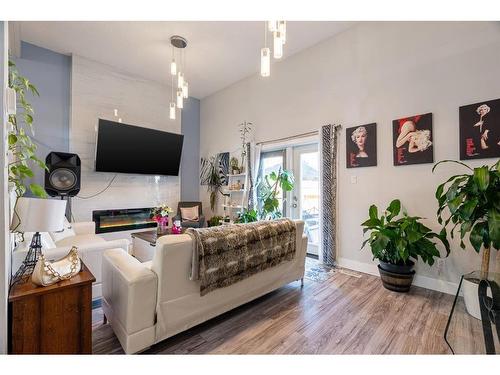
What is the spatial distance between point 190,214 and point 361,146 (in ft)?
11.7

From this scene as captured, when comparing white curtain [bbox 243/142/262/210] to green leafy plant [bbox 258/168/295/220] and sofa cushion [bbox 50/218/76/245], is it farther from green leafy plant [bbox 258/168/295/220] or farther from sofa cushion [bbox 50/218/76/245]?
sofa cushion [bbox 50/218/76/245]

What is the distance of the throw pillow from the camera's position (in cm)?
485

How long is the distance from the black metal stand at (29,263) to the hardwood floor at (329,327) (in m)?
0.73

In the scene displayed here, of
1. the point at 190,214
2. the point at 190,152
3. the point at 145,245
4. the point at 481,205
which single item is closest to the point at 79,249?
the point at 145,245

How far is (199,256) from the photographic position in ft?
5.34

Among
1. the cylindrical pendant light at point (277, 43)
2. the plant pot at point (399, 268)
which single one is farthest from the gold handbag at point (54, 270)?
the plant pot at point (399, 268)

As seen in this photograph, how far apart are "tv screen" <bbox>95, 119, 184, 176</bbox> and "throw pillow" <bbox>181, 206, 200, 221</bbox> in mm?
843

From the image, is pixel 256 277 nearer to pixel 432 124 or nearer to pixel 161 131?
pixel 432 124

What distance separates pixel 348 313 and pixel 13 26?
5276 millimetres

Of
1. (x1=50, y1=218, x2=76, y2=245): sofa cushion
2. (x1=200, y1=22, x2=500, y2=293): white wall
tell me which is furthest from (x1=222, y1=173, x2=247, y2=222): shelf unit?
(x1=50, y1=218, x2=76, y2=245): sofa cushion

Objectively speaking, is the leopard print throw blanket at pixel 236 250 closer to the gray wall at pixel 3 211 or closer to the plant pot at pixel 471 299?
the gray wall at pixel 3 211

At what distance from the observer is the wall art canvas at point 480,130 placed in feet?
7.31

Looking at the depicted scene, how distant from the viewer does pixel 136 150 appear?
4.40 m

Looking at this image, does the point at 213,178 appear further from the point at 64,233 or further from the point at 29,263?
the point at 29,263
